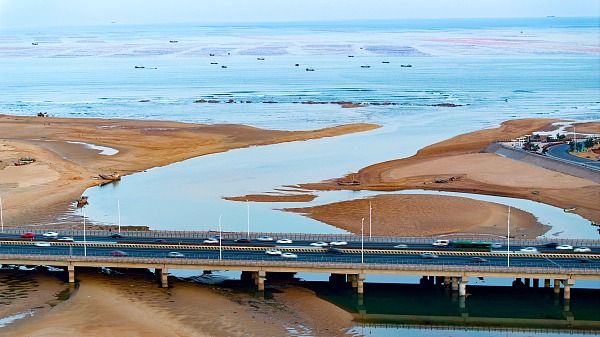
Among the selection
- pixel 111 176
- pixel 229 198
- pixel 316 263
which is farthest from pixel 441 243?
pixel 111 176

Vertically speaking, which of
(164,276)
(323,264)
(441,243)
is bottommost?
(164,276)

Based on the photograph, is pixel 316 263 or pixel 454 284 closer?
pixel 316 263

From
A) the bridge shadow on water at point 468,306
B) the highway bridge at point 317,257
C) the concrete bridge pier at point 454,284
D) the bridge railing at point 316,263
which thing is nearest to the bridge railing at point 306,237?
the highway bridge at point 317,257

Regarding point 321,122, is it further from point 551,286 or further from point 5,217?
point 551,286

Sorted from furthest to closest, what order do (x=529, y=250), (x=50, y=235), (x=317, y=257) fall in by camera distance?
(x=50, y=235), (x=529, y=250), (x=317, y=257)

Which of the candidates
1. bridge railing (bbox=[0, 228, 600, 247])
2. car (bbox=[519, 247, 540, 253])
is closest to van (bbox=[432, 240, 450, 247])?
bridge railing (bbox=[0, 228, 600, 247])

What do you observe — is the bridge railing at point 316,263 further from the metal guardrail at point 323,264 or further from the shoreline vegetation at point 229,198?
the shoreline vegetation at point 229,198

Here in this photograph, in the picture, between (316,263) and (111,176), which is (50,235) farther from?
(111,176)
